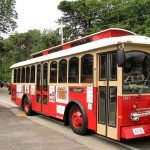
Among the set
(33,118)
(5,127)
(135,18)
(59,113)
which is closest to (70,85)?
(59,113)

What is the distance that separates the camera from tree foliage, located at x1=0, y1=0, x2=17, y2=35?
4756 centimetres

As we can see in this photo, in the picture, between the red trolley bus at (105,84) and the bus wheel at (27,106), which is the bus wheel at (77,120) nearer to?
the red trolley bus at (105,84)

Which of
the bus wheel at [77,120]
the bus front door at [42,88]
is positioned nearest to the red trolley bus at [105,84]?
the bus wheel at [77,120]

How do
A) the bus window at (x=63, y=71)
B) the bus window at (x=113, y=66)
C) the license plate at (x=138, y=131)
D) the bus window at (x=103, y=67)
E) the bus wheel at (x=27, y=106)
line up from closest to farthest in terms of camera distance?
the license plate at (x=138, y=131) < the bus window at (x=113, y=66) < the bus window at (x=103, y=67) < the bus window at (x=63, y=71) < the bus wheel at (x=27, y=106)

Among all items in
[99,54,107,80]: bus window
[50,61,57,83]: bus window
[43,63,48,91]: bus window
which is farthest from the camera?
[43,63,48,91]: bus window

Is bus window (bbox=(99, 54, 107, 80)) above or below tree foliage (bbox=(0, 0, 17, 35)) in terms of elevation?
below

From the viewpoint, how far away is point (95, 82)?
10078mm

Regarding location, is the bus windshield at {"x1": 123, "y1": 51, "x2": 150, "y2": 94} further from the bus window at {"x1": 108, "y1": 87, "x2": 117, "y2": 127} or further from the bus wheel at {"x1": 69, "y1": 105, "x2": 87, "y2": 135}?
the bus wheel at {"x1": 69, "y1": 105, "x2": 87, "y2": 135}

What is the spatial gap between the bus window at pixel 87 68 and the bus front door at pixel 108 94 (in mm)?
471

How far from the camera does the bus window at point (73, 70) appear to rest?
1118cm

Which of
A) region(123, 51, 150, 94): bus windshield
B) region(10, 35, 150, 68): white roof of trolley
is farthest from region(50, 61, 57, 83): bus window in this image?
region(123, 51, 150, 94): bus windshield

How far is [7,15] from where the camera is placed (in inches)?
1890

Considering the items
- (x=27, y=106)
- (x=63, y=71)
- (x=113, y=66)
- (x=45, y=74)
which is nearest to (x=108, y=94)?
(x=113, y=66)

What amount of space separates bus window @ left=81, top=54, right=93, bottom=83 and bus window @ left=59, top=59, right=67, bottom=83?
1.26 meters
